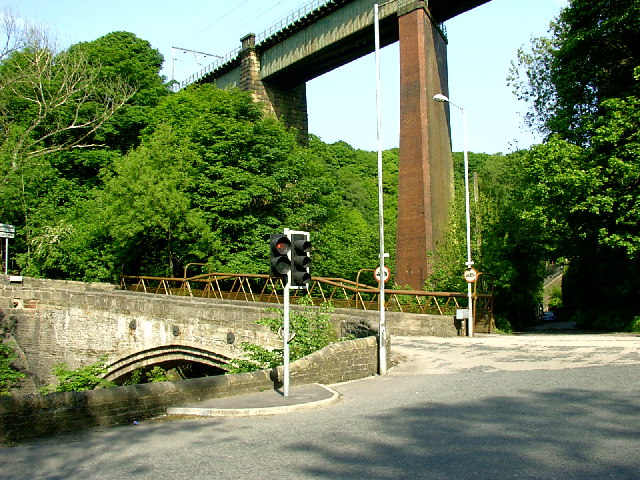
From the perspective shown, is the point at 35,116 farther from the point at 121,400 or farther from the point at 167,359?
the point at 121,400

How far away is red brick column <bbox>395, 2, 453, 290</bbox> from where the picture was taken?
86.1 feet

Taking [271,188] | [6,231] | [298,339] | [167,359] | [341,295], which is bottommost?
[167,359]

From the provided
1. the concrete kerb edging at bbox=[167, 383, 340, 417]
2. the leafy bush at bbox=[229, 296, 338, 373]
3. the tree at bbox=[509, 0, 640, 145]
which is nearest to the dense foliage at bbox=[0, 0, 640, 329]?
the tree at bbox=[509, 0, 640, 145]

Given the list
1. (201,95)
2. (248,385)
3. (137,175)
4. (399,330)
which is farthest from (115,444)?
(201,95)

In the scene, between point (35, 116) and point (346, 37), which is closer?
point (346, 37)

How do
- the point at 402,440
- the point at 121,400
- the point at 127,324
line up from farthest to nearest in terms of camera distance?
the point at 127,324 < the point at 121,400 < the point at 402,440

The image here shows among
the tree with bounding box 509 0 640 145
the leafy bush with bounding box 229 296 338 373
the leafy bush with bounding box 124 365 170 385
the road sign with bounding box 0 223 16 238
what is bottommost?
the leafy bush with bounding box 124 365 170 385

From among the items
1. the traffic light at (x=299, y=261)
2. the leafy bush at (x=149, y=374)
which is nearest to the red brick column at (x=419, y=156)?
the leafy bush at (x=149, y=374)

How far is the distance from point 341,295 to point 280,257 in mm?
16740

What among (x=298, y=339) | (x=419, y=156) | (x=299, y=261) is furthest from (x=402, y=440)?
(x=419, y=156)

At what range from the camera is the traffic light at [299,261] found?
9.38 metres

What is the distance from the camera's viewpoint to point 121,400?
8039 mm

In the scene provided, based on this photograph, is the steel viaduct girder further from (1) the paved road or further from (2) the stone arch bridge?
(1) the paved road

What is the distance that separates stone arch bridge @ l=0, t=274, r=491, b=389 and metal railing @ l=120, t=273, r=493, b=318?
4.0 inches
